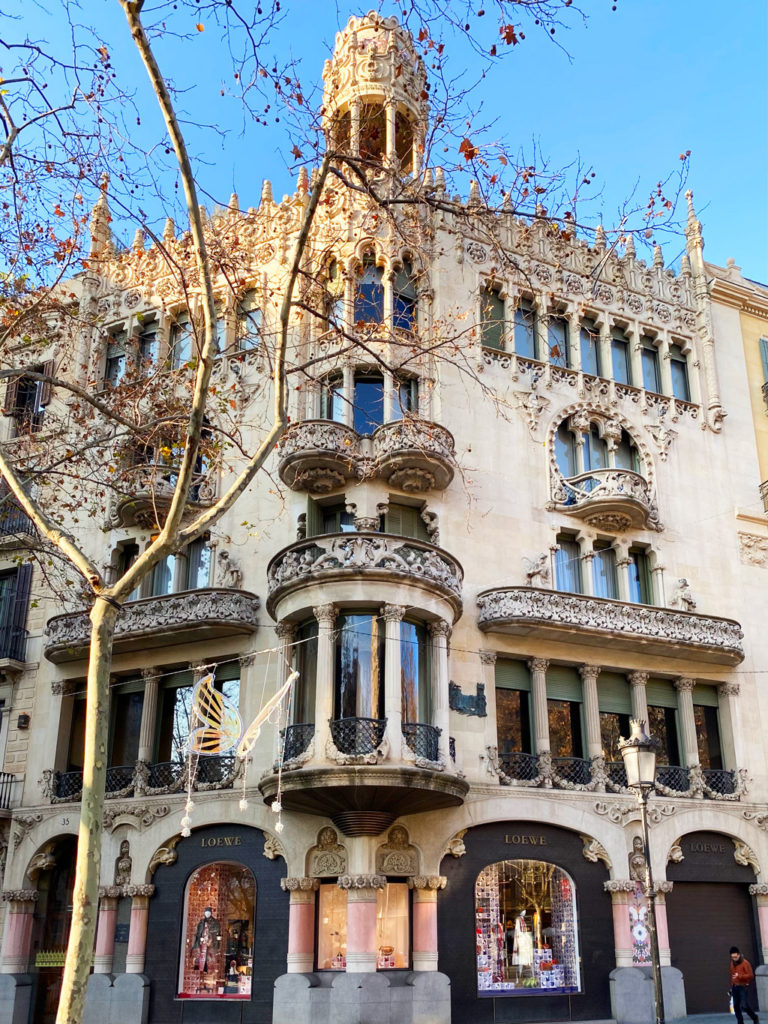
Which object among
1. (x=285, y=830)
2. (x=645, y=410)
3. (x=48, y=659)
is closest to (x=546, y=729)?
(x=285, y=830)

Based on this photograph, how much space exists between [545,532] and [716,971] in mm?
11803

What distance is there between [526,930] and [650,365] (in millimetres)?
17521

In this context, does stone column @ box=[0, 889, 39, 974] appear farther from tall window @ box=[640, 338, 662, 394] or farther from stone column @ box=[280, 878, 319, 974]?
tall window @ box=[640, 338, 662, 394]

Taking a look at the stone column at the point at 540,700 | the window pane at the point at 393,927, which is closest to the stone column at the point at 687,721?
the stone column at the point at 540,700

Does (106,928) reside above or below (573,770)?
below

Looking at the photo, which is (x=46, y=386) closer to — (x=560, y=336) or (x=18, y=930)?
(x=18, y=930)

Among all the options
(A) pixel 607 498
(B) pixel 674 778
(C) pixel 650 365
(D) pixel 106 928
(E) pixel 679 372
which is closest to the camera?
(D) pixel 106 928

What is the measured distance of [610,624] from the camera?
25453mm

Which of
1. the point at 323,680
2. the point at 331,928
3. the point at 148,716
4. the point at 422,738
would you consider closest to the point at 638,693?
the point at 422,738

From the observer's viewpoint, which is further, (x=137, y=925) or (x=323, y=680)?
(x=137, y=925)

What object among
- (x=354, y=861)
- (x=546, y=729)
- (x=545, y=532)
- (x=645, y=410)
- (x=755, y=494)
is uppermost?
(x=645, y=410)

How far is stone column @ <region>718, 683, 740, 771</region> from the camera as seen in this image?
2689cm

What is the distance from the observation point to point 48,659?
88.9 feet

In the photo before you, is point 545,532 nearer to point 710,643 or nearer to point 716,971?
point 710,643
